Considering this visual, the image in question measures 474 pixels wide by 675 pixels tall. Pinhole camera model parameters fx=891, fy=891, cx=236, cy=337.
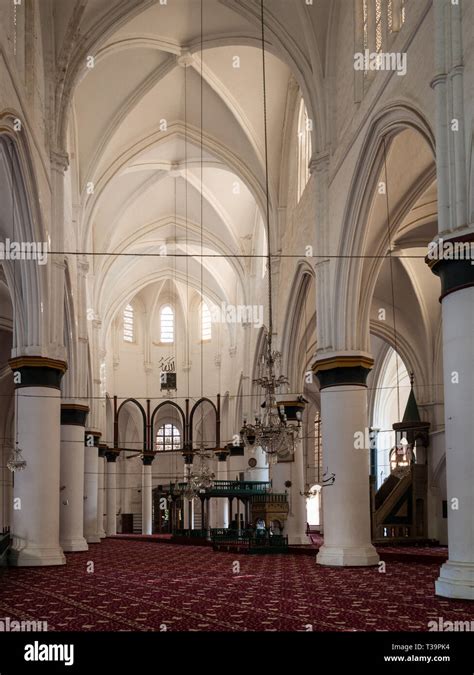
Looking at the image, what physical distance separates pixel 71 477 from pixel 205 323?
71.6 ft

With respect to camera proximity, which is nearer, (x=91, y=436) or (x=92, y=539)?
(x=92, y=539)

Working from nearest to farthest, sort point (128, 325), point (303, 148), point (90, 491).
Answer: point (303, 148), point (90, 491), point (128, 325)

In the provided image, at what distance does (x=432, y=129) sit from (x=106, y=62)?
12.5 m

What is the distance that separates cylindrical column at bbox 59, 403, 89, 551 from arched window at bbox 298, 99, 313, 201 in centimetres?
817

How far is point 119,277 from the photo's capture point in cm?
3669

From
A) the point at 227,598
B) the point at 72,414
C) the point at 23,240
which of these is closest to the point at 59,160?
A: the point at 23,240

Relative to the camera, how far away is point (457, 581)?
10.3m

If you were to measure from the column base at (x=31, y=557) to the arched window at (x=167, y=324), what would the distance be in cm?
2689

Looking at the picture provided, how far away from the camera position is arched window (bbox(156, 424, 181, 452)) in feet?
Result: 147

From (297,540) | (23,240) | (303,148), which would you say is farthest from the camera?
(297,540)

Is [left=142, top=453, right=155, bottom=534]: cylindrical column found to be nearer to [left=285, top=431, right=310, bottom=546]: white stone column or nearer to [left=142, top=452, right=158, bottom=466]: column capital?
[left=142, top=452, right=158, bottom=466]: column capital

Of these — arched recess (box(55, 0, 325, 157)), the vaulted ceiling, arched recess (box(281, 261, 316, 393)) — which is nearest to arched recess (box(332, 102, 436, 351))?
arched recess (box(55, 0, 325, 157))

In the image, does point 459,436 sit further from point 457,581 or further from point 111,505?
point 111,505

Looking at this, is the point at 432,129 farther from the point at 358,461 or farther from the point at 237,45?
the point at 237,45
